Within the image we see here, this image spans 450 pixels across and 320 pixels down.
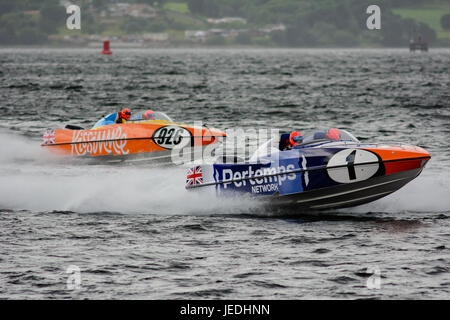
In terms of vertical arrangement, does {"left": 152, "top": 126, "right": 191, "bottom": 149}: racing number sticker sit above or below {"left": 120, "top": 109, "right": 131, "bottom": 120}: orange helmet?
below

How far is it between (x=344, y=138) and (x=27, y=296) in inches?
251

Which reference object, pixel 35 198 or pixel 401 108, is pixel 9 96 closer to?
pixel 401 108

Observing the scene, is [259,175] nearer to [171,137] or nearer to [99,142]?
[171,137]

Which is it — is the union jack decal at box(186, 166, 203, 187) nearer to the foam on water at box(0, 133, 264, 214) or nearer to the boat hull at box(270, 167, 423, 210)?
the foam on water at box(0, 133, 264, 214)

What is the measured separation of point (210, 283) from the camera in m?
8.92

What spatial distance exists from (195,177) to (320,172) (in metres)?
2.31

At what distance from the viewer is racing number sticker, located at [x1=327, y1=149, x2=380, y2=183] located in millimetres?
11953

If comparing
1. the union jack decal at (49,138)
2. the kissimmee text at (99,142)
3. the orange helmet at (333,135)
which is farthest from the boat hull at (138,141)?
the orange helmet at (333,135)

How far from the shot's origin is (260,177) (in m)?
12.5

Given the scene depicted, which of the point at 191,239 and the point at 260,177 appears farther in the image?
the point at 260,177

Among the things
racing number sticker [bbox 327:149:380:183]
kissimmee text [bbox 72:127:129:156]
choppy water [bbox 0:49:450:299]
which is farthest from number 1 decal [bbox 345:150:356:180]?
kissimmee text [bbox 72:127:129:156]
